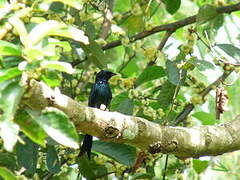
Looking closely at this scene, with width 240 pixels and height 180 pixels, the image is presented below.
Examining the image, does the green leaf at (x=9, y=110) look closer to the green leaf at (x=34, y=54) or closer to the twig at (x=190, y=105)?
the green leaf at (x=34, y=54)

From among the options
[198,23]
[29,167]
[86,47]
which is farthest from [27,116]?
[198,23]

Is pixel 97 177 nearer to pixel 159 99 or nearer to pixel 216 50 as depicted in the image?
pixel 159 99

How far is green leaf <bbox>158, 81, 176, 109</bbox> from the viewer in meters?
4.05

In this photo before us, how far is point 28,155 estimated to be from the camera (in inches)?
142

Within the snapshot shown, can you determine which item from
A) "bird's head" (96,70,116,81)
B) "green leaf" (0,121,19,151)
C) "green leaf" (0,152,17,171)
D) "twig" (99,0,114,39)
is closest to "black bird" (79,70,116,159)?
"bird's head" (96,70,116,81)

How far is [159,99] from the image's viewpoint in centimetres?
406

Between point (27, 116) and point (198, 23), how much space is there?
2043 mm

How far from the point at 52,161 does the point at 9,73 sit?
172 centimetres

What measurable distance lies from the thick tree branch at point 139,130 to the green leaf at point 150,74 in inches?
35.3

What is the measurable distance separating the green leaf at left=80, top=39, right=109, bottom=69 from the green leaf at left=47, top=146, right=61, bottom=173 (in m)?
0.62

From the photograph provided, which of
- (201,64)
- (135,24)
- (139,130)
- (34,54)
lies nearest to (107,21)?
(135,24)

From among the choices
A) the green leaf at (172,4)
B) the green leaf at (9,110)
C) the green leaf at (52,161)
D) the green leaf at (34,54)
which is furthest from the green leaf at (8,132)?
the green leaf at (172,4)

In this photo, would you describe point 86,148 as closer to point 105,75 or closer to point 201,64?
point 201,64

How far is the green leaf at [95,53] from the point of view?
3.91 m
